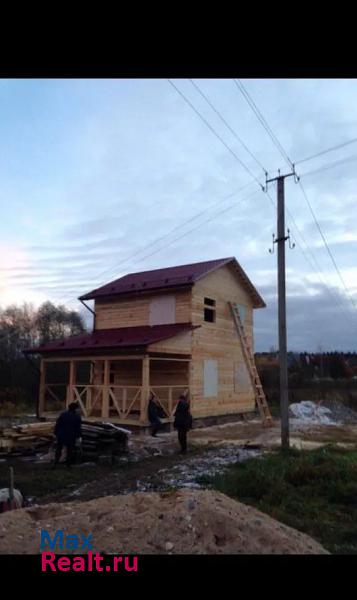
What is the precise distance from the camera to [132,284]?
2230cm

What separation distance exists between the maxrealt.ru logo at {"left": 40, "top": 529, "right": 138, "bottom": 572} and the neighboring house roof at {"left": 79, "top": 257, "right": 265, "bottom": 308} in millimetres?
15215

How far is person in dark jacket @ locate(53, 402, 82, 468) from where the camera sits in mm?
11109

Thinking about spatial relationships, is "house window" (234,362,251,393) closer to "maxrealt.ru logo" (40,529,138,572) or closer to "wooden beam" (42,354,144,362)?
"wooden beam" (42,354,144,362)

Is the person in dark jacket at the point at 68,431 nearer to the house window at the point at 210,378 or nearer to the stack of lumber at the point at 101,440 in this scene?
the stack of lumber at the point at 101,440

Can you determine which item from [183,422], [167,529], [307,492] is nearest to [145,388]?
[183,422]

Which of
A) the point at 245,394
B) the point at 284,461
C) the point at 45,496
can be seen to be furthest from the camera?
the point at 245,394

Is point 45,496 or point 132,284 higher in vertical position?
point 132,284

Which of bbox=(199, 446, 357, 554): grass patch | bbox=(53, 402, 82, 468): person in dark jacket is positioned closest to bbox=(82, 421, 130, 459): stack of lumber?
bbox=(53, 402, 82, 468): person in dark jacket

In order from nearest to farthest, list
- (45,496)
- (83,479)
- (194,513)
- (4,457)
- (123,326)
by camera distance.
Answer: (194,513) < (45,496) < (83,479) < (4,457) < (123,326)
